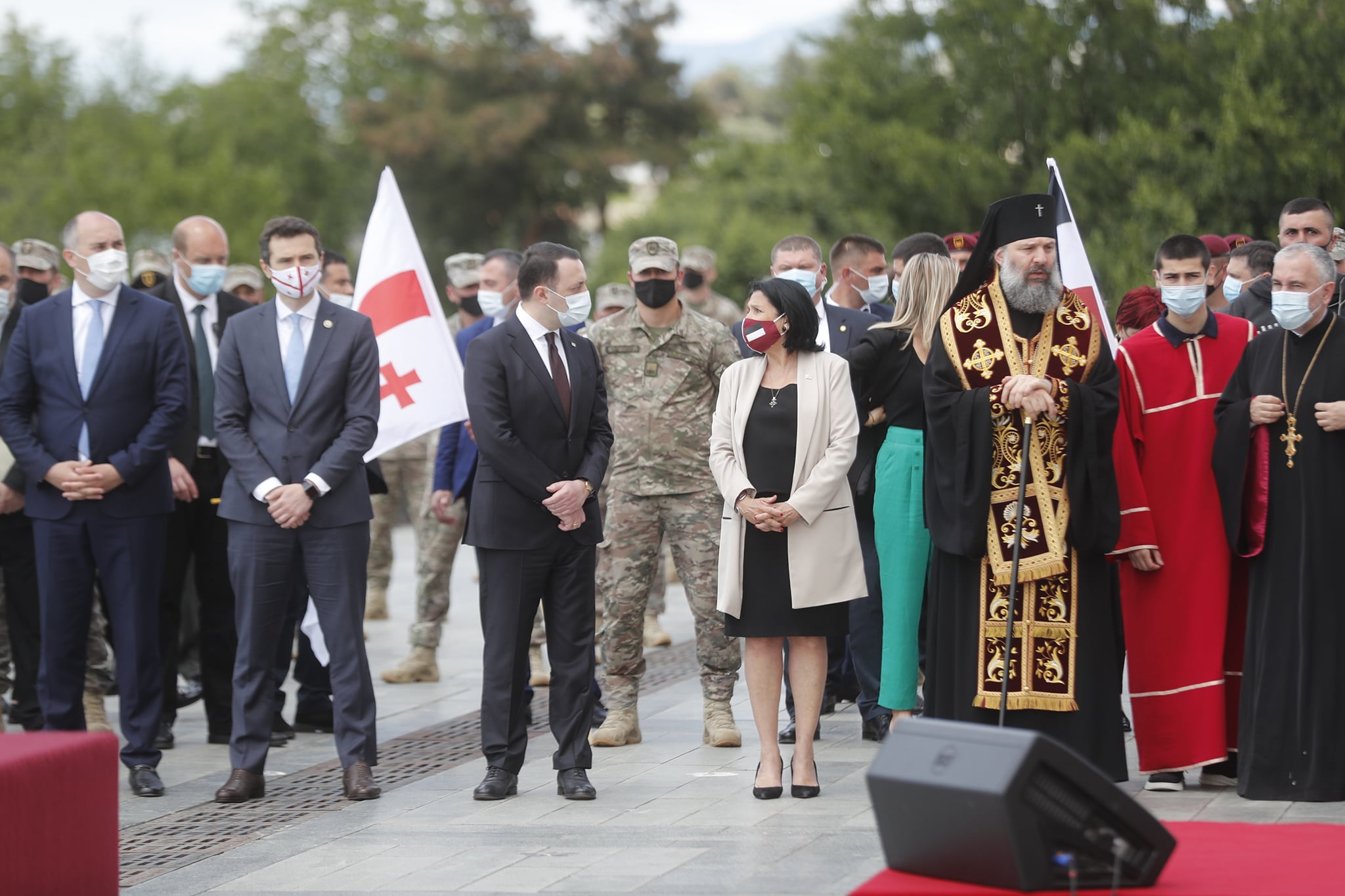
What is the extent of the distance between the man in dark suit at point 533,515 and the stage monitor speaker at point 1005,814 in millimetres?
2572

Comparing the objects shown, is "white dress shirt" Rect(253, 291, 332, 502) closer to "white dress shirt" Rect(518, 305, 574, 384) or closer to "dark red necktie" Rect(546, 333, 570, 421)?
"white dress shirt" Rect(518, 305, 574, 384)

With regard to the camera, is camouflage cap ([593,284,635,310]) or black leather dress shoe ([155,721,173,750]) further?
camouflage cap ([593,284,635,310])

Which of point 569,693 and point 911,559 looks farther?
point 911,559

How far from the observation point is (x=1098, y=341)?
21.4ft

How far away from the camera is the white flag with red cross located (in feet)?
28.8

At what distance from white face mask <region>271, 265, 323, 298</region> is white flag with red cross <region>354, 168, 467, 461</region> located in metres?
1.40

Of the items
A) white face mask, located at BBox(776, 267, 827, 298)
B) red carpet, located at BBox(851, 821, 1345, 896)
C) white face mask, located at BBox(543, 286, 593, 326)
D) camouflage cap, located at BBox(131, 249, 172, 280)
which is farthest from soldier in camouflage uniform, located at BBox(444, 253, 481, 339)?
red carpet, located at BBox(851, 821, 1345, 896)

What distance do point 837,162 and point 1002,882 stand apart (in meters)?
22.3

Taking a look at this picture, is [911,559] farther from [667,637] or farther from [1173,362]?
[667,637]

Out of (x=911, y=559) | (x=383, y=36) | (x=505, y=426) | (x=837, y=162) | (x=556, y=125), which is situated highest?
(x=383, y=36)

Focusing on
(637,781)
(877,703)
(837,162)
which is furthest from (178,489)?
(837,162)

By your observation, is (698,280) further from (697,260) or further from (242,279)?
(242,279)

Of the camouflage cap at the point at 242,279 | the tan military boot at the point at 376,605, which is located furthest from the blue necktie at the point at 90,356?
the tan military boot at the point at 376,605

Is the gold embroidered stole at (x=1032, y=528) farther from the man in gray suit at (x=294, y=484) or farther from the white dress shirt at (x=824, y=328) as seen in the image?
the man in gray suit at (x=294, y=484)
